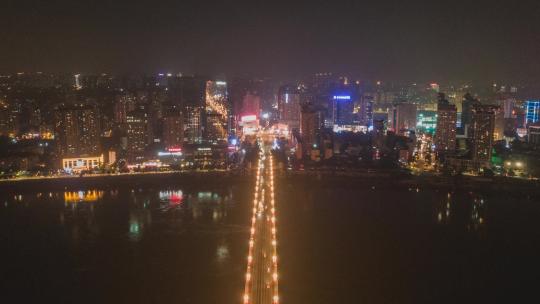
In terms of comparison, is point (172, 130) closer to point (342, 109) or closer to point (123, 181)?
point (123, 181)

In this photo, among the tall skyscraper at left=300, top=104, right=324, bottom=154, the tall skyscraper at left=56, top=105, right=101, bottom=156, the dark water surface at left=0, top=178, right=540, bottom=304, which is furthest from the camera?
the tall skyscraper at left=300, top=104, right=324, bottom=154

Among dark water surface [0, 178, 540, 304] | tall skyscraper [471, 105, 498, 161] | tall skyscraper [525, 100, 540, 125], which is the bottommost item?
dark water surface [0, 178, 540, 304]

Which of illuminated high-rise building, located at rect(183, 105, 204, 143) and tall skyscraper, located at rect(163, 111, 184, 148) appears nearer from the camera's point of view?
tall skyscraper, located at rect(163, 111, 184, 148)

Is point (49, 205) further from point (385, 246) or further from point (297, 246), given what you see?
point (385, 246)

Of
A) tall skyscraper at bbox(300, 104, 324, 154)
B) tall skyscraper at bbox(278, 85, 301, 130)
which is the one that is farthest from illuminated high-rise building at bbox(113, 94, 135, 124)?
tall skyscraper at bbox(278, 85, 301, 130)

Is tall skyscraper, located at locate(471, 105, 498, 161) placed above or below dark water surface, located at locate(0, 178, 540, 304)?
above

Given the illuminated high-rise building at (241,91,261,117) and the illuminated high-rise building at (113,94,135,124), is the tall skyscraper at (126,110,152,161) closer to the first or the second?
the illuminated high-rise building at (113,94,135,124)

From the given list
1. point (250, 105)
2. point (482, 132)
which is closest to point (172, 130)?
point (250, 105)
